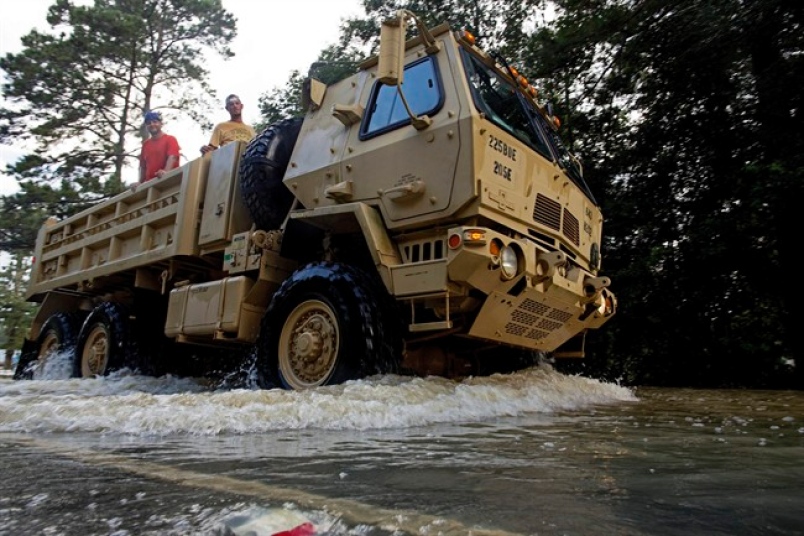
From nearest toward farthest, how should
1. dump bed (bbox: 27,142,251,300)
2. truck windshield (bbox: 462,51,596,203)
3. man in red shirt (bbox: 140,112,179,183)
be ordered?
1. truck windshield (bbox: 462,51,596,203)
2. dump bed (bbox: 27,142,251,300)
3. man in red shirt (bbox: 140,112,179,183)

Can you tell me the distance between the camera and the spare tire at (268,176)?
575cm

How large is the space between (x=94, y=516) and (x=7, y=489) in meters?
0.48

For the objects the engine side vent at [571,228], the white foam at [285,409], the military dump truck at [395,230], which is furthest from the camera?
the engine side vent at [571,228]

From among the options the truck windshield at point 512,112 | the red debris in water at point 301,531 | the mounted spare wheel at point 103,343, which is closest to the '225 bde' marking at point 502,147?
the truck windshield at point 512,112

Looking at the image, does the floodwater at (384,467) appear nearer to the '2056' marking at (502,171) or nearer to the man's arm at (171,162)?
the '2056' marking at (502,171)

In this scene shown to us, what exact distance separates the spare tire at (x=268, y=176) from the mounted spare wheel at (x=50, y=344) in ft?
14.3

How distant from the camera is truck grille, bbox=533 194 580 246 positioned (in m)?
4.95

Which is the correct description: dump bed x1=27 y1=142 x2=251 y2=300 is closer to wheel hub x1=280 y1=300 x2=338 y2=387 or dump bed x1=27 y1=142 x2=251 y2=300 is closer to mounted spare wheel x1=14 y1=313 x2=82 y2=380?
mounted spare wheel x1=14 y1=313 x2=82 y2=380

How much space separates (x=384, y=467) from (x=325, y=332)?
2.94 meters

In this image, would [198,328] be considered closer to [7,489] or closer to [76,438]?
[76,438]

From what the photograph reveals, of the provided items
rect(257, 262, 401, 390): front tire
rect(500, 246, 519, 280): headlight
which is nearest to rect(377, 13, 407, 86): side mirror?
rect(500, 246, 519, 280): headlight

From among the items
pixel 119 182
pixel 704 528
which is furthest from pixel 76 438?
pixel 119 182

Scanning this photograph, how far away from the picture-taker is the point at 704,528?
122 cm

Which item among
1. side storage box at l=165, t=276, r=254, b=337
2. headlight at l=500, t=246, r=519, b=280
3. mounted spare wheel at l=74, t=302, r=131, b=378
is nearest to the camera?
headlight at l=500, t=246, r=519, b=280
